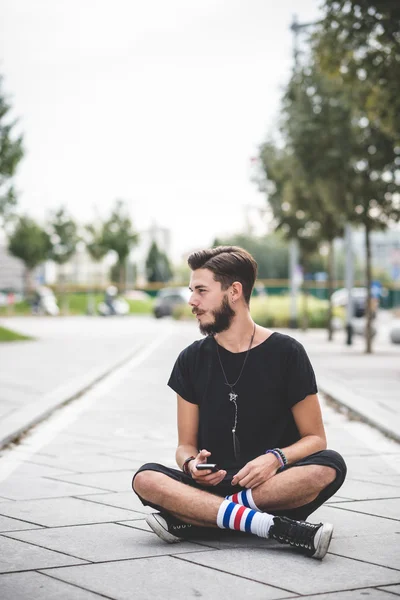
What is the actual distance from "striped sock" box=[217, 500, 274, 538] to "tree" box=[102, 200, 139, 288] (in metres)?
69.5

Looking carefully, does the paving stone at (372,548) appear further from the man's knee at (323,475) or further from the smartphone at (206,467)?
the smartphone at (206,467)

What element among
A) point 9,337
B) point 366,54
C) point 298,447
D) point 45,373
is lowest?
point 9,337

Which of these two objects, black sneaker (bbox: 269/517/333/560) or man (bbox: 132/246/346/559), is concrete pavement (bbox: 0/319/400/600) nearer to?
black sneaker (bbox: 269/517/333/560)

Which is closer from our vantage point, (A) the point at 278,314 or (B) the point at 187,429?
(B) the point at 187,429

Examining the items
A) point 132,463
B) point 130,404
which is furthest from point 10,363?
point 132,463

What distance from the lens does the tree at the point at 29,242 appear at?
68.1m

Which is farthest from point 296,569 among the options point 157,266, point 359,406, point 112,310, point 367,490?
point 157,266

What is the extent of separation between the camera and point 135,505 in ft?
17.5

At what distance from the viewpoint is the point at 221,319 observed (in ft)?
14.5

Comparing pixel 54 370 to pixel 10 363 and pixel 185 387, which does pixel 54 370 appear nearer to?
pixel 10 363

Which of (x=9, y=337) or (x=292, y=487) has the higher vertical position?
(x=292, y=487)

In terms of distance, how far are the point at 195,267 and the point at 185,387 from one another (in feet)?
1.80

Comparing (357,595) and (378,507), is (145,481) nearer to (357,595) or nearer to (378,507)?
(357,595)

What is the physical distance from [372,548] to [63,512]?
1.66 meters
